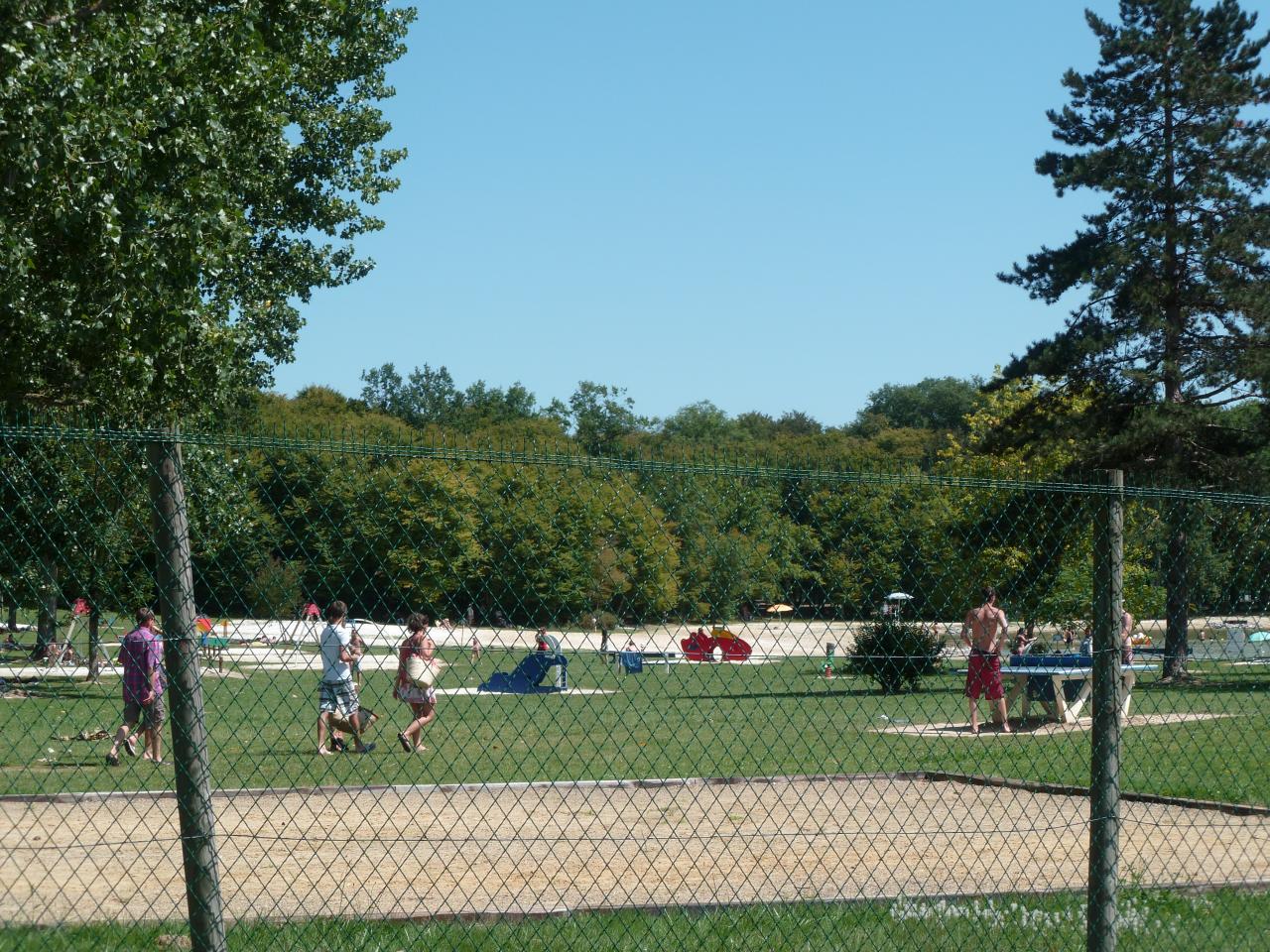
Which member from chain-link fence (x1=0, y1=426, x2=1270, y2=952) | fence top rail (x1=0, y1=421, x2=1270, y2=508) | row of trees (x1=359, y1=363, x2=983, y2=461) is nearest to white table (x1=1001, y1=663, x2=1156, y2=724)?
chain-link fence (x1=0, y1=426, x2=1270, y2=952)

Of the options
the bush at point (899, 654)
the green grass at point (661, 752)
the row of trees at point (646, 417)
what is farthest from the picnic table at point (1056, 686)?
the row of trees at point (646, 417)

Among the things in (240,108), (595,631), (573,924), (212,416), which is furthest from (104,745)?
(595,631)

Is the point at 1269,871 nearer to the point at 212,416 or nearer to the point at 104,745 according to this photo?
the point at 104,745

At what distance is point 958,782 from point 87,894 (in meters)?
7.49

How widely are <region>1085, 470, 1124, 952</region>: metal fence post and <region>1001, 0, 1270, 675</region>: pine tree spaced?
27.9 m

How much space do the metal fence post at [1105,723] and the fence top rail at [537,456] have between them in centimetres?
16

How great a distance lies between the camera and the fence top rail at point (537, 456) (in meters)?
4.62

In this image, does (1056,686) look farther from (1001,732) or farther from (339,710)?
(339,710)

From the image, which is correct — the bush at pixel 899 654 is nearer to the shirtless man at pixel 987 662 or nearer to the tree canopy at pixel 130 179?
the shirtless man at pixel 987 662

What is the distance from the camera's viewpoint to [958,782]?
12.4m

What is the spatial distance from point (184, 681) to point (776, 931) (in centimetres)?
313

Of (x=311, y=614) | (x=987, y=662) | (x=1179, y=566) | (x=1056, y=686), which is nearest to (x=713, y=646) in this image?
(x=311, y=614)

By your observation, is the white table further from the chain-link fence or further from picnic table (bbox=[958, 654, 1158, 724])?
the chain-link fence

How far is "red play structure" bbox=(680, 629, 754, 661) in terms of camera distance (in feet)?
20.2
